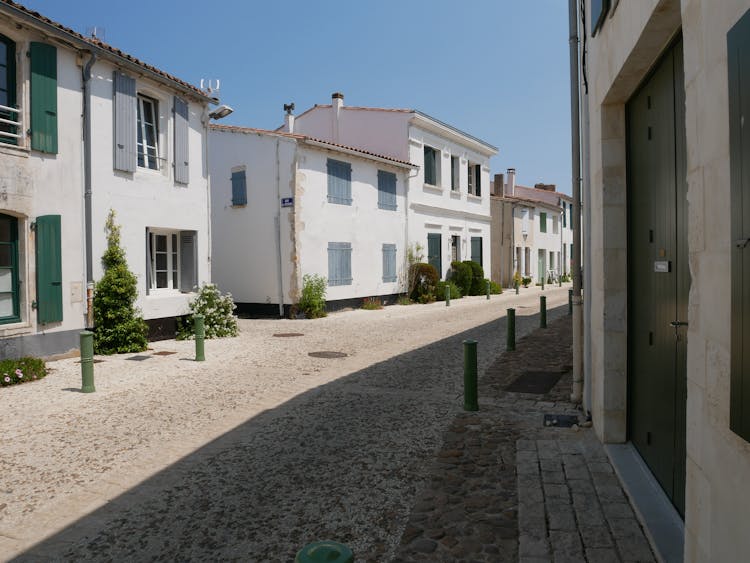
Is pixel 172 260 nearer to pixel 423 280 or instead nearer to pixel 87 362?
pixel 87 362

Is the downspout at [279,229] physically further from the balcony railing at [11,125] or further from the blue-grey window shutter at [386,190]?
the balcony railing at [11,125]

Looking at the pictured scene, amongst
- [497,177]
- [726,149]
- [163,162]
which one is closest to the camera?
[726,149]

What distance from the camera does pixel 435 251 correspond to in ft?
78.2

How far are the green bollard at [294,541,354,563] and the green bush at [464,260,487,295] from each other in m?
23.8

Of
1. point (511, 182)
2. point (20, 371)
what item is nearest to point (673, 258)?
point (20, 371)

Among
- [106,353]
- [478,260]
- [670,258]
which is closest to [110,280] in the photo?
[106,353]

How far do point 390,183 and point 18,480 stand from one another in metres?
Answer: 17.9

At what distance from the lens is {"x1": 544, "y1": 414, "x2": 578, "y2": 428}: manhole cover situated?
17.9 ft

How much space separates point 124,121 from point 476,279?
17650 millimetres

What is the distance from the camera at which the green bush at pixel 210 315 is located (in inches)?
487

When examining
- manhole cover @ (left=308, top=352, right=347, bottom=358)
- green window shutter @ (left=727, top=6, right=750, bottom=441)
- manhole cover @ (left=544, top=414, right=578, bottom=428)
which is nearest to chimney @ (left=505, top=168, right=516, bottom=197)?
manhole cover @ (left=308, top=352, right=347, bottom=358)

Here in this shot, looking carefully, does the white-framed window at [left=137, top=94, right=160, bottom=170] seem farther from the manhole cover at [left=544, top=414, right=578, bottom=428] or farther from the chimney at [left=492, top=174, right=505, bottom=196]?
the chimney at [left=492, top=174, right=505, bottom=196]

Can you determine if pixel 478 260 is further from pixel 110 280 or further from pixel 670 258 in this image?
pixel 670 258

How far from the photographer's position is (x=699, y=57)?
2.22 meters
